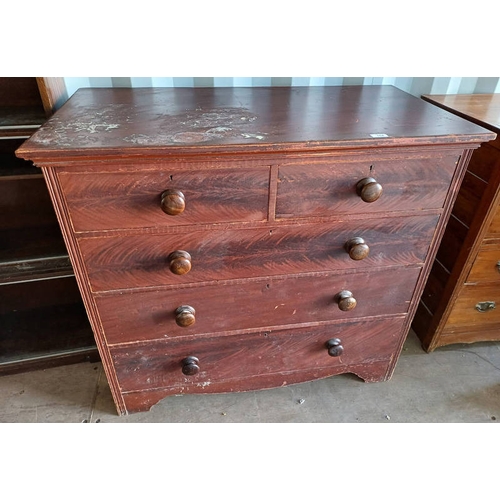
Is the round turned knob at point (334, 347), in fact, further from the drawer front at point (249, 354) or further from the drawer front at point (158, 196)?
the drawer front at point (158, 196)

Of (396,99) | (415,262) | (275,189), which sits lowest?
(415,262)

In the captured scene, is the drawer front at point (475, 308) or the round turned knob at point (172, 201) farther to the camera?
the drawer front at point (475, 308)

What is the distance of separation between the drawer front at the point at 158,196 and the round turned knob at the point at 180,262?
0.28ft

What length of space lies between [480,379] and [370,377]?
1.51ft

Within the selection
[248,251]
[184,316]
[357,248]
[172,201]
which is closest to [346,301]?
[357,248]

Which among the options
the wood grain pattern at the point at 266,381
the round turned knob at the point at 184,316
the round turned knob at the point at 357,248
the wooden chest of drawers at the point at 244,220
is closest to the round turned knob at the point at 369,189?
the wooden chest of drawers at the point at 244,220

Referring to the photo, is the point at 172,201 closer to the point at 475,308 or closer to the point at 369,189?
the point at 369,189

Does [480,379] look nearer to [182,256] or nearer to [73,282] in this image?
[182,256]

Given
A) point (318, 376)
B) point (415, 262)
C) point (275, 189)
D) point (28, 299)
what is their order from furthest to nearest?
1. point (28, 299)
2. point (318, 376)
3. point (415, 262)
4. point (275, 189)

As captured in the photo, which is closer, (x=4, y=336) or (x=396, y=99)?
(x=396, y=99)

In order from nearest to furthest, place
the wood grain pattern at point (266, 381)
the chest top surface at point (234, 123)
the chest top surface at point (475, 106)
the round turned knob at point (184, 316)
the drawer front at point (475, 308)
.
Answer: the chest top surface at point (234, 123) → the round turned knob at point (184, 316) → the chest top surface at point (475, 106) → the wood grain pattern at point (266, 381) → the drawer front at point (475, 308)

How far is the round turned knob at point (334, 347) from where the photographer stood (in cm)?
131

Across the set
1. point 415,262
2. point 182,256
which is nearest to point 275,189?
point 182,256

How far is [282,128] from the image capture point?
1.00 m
